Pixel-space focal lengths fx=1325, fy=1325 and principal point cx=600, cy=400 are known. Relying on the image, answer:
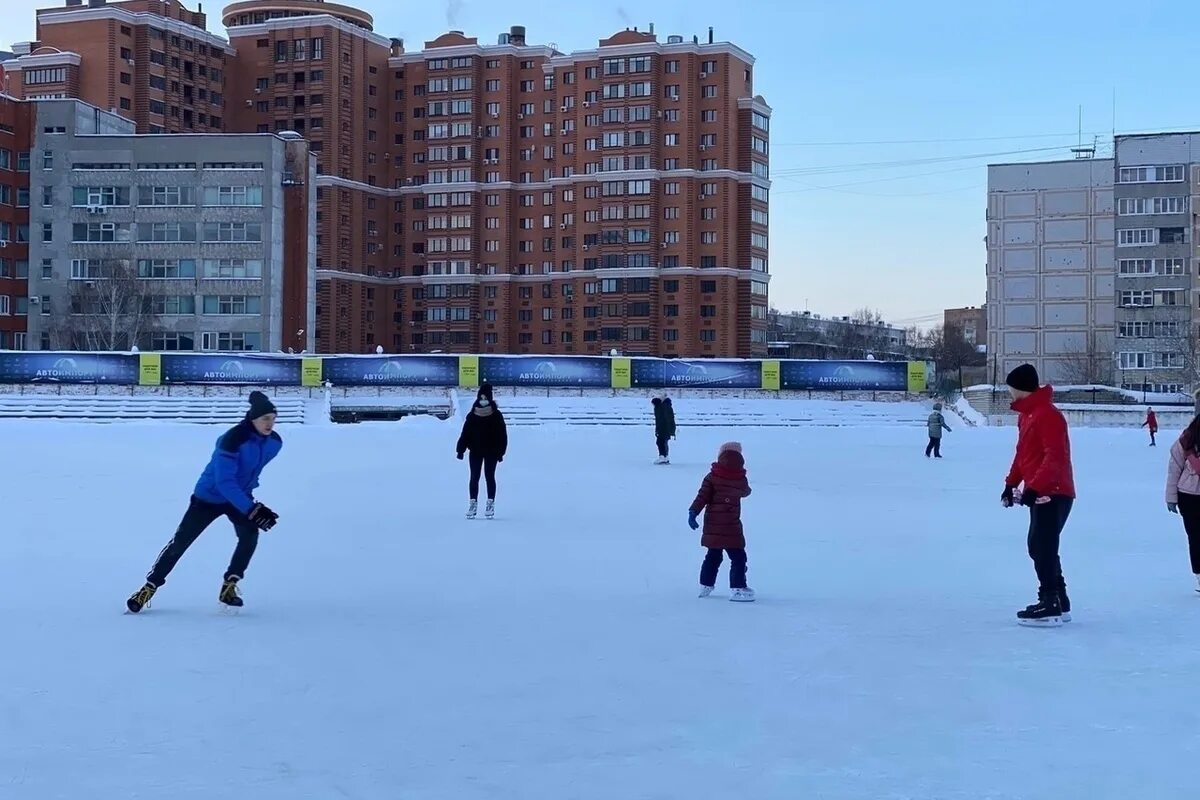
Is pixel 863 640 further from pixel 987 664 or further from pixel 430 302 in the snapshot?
pixel 430 302

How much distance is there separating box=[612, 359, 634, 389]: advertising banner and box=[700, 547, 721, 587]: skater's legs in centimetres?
3939

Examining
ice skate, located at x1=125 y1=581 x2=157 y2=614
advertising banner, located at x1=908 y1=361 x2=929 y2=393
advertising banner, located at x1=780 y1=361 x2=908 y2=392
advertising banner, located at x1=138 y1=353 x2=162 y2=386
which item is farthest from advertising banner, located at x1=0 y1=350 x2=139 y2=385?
ice skate, located at x1=125 y1=581 x2=157 y2=614

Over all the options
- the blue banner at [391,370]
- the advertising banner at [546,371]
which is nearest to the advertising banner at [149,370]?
the blue banner at [391,370]

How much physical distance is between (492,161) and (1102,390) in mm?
52955

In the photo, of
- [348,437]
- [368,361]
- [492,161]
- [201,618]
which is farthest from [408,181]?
[201,618]

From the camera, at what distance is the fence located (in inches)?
1778

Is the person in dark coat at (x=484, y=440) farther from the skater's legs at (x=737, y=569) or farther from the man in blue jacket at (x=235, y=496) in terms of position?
the man in blue jacket at (x=235, y=496)

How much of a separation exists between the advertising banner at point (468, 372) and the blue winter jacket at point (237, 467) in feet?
129

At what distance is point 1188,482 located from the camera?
9305mm

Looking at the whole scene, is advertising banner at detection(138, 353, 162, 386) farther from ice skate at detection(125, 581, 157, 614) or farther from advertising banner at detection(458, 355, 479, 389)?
ice skate at detection(125, 581, 157, 614)

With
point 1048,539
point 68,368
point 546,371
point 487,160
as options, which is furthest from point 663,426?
point 487,160

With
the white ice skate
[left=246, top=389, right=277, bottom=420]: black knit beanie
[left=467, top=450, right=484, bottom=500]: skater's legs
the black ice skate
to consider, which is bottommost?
the white ice skate

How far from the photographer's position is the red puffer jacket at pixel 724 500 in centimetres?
912

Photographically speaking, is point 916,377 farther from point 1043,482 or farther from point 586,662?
point 586,662
